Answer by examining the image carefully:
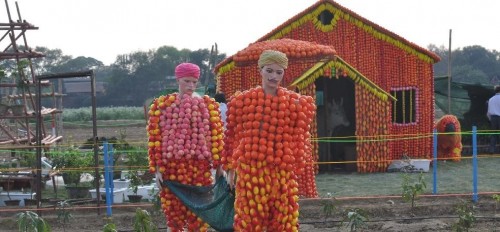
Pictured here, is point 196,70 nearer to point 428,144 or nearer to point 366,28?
point 366,28

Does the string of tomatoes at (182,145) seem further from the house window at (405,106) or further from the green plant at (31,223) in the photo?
the house window at (405,106)

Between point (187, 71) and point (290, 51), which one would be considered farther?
point (290, 51)

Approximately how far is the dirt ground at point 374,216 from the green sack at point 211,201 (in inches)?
87.1

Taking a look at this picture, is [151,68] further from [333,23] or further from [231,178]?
[231,178]

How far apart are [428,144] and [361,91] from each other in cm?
265

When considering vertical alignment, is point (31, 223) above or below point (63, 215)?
above

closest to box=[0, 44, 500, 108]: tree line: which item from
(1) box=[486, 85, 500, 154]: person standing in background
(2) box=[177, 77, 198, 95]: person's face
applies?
(1) box=[486, 85, 500, 154]: person standing in background

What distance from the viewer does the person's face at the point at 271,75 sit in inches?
236

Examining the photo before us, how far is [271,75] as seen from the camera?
600 cm

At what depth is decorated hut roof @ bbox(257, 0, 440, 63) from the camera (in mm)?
15578

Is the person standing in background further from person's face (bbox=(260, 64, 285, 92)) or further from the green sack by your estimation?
person's face (bbox=(260, 64, 285, 92))

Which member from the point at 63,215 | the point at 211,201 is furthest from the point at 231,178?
the point at 63,215

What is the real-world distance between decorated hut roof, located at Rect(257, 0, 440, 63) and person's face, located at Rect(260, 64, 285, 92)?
9.44 m

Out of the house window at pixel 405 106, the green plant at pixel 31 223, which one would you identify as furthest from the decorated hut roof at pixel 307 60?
the green plant at pixel 31 223
